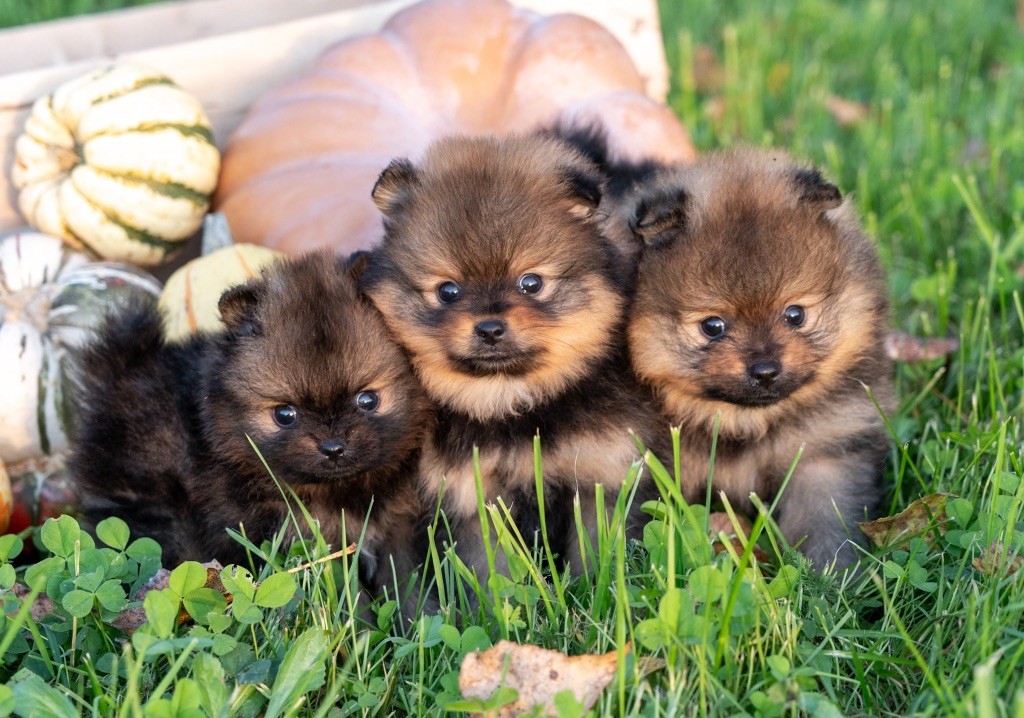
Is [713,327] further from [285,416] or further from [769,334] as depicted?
[285,416]

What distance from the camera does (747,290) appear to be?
8.57 feet

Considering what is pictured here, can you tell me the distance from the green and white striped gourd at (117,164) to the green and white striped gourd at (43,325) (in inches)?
6.0

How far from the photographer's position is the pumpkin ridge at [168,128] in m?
3.81

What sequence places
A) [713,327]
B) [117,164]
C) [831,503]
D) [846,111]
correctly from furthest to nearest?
[846,111]
[117,164]
[831,503]
[713,327]

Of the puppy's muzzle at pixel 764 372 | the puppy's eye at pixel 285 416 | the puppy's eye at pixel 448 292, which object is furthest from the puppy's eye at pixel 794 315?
the puppy's eye at pixel 285 416

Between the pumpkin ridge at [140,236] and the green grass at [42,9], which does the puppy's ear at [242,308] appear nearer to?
the pumpkin ridge at [140,236]

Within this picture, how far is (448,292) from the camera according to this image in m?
2.69

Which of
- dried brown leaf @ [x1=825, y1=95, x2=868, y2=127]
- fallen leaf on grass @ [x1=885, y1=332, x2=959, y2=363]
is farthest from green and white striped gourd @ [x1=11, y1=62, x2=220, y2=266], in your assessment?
dried brown leaf @ [x1=825, y1=95, x2=868, y2=127]

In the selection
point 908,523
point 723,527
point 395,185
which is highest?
point 395,185

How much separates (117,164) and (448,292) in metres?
1.77

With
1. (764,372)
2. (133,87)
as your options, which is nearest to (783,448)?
(764,372)

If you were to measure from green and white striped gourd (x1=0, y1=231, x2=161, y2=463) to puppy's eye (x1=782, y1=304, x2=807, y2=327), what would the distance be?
82.8 inches

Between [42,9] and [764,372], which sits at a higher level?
[764,372]

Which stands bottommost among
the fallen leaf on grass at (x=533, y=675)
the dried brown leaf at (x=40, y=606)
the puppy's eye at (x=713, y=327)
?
the dried brown leaf at (x=40, y=606)
